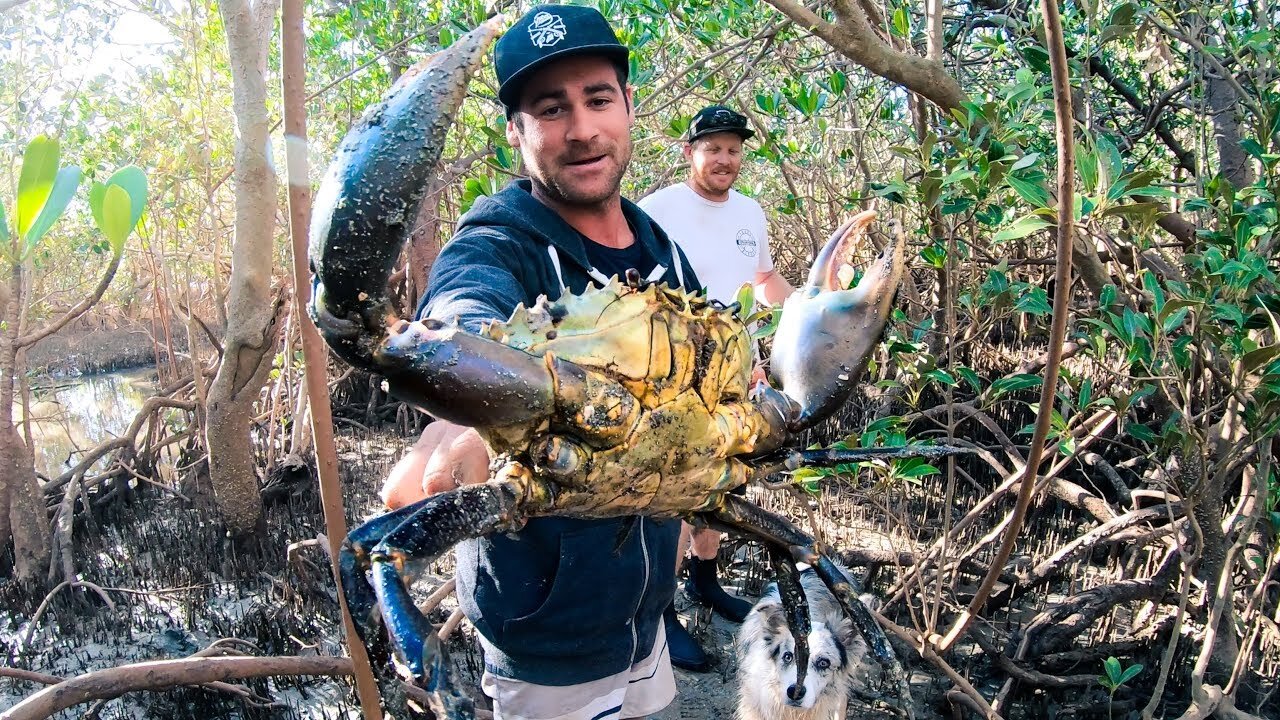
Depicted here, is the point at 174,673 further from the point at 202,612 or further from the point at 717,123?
the point at 202,612

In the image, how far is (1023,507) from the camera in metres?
1.72

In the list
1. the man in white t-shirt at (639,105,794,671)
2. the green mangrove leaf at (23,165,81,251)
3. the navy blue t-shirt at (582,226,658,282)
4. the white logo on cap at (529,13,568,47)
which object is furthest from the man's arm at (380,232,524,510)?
the man in white t-shirt at (639,105,794,671)

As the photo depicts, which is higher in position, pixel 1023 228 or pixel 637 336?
pixel 1023 228

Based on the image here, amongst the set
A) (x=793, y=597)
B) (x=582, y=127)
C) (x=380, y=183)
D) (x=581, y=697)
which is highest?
(x=582, y=127)

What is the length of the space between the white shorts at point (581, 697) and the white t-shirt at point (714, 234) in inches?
68.1

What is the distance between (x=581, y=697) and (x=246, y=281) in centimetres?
344

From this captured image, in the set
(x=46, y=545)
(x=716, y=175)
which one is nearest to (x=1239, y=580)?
(x=716, y=175)

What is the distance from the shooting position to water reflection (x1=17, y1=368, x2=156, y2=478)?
974cm

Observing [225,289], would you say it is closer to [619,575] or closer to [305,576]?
[305,576]

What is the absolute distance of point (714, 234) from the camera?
3.70 metres

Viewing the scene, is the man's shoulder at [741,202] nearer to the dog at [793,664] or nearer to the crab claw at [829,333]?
the dog at [793,664]

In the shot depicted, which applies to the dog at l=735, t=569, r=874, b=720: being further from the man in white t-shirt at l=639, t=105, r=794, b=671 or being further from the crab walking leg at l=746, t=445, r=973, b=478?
the crab walking leg at l=746, t=445, r=973, b=478

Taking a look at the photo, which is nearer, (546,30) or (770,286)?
(546,30)

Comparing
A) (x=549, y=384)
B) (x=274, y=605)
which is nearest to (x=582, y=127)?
(x=549, y=384)
